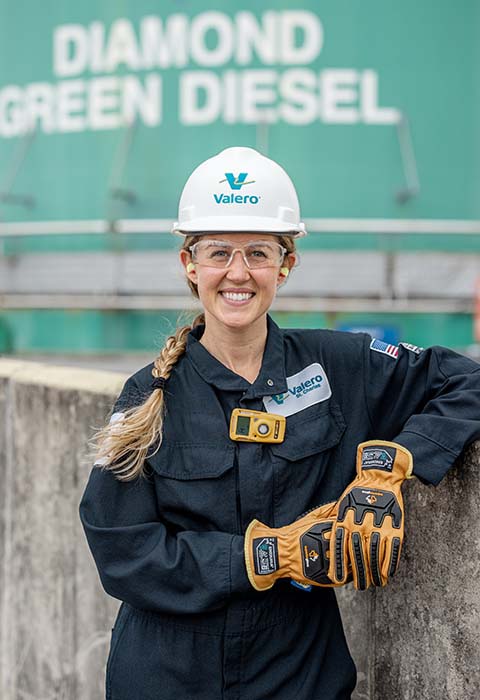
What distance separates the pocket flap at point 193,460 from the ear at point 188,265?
403mm

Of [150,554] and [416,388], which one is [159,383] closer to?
[150,554]

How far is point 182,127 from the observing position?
22.5 feet

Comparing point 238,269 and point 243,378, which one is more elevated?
point 238,269

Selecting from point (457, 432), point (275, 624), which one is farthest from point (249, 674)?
point (457, 432)

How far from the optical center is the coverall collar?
2.21 m

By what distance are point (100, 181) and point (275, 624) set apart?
17.9ft

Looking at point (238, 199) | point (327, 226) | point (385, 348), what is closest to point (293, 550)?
point (385, 348)

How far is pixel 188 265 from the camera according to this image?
230cm

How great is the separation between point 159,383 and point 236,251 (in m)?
0.34

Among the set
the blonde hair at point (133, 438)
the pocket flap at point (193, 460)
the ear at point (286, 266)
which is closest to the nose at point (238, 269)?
the ear at point (286, 266)

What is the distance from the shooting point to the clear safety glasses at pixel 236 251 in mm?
2213

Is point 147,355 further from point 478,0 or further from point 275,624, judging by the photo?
point 275,624

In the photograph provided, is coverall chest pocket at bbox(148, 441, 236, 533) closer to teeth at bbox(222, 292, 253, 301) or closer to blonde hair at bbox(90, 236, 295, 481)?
blonde hair at bbox(90, 236, 295, 481)

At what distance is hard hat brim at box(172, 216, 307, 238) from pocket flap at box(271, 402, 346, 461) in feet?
1.34
